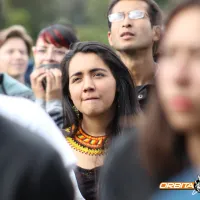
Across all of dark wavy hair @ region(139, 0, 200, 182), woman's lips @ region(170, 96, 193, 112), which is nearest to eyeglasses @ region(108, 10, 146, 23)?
dark wavy hair @ region(139, 0, 200, 182)

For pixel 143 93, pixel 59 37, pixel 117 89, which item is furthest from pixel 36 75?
pixel 117 89

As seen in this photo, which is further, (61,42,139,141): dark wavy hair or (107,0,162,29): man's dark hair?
(107,0,162,29): man's dark hair

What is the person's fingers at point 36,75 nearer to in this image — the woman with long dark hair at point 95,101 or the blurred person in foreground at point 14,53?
the woman with long dark hair at point 95,101

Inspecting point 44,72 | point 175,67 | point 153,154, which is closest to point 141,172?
point 153,154

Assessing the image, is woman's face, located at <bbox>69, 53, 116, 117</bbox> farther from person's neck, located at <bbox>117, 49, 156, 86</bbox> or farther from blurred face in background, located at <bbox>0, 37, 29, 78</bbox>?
blurred face in background, located at <bbox>0, 37, 29, 78</bbox>

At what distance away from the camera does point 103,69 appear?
320 centimetres

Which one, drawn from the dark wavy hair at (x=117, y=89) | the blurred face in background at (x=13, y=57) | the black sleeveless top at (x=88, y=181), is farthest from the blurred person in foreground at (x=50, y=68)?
the blurred face in background at (x=13, y=57)

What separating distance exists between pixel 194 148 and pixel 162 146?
0.08 m

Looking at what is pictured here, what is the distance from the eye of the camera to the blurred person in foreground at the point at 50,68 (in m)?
4.08

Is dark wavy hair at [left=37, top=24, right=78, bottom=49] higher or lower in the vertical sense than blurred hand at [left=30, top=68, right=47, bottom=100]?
higher

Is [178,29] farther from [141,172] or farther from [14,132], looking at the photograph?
[14,132]

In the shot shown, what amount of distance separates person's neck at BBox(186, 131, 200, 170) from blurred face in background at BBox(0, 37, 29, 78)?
3.98m

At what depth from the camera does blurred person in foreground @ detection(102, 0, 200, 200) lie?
151cm

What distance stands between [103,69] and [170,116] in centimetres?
164
